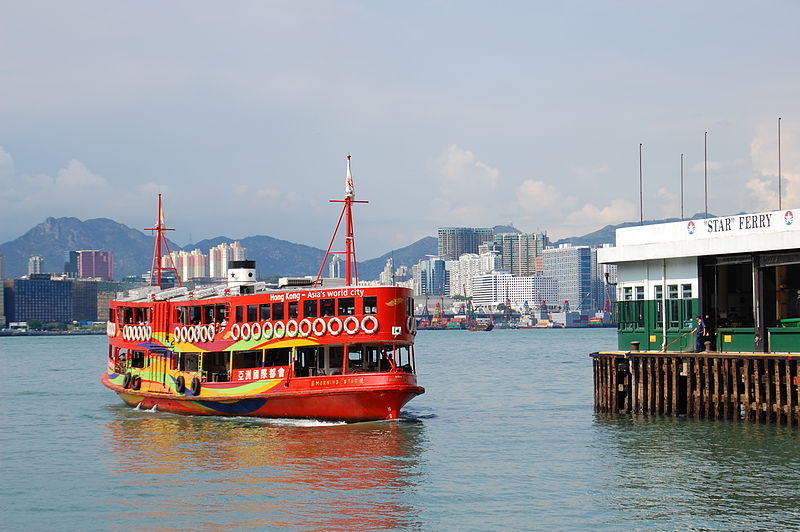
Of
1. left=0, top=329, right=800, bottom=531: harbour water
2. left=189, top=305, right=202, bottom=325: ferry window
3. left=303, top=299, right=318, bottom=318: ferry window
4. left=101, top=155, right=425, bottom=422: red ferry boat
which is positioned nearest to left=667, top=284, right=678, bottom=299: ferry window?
left=0, top=329, right=800, bottom=531: harbour water

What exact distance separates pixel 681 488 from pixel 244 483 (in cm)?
1125

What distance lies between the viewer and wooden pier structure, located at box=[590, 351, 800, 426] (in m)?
33.1

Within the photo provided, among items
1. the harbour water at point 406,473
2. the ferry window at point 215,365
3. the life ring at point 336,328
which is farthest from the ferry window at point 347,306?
the ferry window at point 215,365

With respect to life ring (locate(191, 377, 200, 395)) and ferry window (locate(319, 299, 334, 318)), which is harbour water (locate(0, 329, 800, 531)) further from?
ferry window (locate(319, 299, 334, 318))

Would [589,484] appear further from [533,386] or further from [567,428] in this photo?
[533,386]

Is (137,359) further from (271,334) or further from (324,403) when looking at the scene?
(324,403)

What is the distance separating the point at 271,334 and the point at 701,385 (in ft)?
49.9

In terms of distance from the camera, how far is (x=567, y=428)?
40.3 meters

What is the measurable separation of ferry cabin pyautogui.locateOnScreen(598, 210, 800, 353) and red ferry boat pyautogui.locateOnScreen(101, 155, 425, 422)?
8.61m

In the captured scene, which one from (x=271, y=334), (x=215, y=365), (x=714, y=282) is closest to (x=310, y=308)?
(x=271, y=334)

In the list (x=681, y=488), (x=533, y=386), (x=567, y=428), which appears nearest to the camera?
(x=681, y=488)

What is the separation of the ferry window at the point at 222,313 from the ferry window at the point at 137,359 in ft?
26.0

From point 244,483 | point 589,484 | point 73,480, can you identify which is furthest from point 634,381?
point 73,480

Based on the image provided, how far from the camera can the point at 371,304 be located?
37406 millimetres
